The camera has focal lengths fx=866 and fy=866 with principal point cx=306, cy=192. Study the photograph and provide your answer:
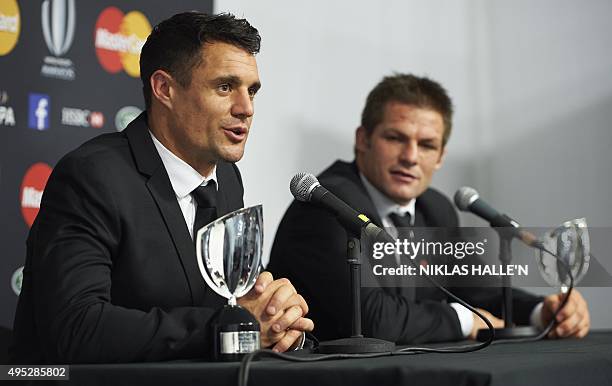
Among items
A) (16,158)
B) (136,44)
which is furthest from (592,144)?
(16,158)

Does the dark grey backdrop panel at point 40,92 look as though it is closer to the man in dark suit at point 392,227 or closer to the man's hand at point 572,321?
the man in dark suit at point 392,227

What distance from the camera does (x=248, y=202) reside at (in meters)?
3.32

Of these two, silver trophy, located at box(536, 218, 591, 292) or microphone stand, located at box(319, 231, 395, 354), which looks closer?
microphone stand, located at box(319, 231, 395, 354)

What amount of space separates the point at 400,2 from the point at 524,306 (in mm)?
1892

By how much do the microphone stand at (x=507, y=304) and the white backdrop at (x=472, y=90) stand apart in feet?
4.06

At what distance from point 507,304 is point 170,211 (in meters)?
1.04

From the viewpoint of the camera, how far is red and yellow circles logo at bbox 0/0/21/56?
248cm

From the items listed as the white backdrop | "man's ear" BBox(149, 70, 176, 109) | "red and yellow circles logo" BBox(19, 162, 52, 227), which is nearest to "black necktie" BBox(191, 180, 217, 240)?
"man's ear" BBox(149, 70, 176, 109)

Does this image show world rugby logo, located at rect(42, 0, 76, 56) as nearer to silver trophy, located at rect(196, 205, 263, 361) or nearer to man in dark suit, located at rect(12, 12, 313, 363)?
man in dark suit, located at rect(12, 12, 313, 363)

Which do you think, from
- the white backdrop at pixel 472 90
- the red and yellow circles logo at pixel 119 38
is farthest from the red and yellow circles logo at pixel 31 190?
the white backdrop at pixel 472 90

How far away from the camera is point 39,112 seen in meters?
2.54

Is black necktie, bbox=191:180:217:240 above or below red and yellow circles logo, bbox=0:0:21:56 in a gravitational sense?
below

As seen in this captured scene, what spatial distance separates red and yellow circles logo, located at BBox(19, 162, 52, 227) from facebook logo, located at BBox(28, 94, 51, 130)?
114mm

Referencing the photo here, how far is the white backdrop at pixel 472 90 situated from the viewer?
11.5 ft
